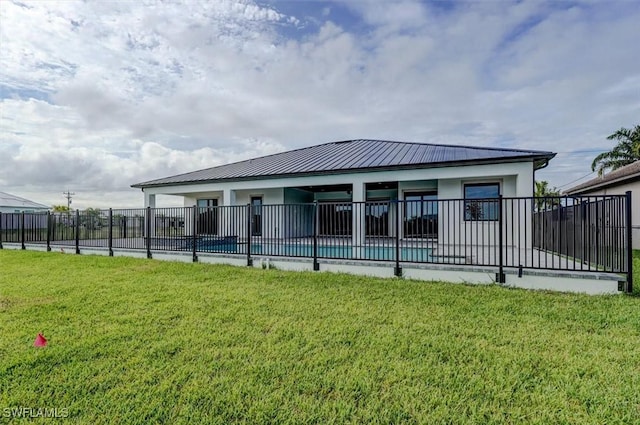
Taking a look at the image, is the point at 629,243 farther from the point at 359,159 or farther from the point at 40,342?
the point at 359,159

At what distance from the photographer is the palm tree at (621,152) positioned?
21.4 metres

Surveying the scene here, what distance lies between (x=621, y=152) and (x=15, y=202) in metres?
54.3

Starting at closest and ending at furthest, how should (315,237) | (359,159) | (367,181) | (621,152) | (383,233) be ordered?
(315,237) < (383,233) < (367,181) < (359,159) < (621,152)

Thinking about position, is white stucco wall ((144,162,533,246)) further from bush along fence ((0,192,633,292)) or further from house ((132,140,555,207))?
bush along fence ((0,192,633,292))

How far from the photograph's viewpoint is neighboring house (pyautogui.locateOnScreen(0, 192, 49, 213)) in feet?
107

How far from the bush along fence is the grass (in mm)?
1183

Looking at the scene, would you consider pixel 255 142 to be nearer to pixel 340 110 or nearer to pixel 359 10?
pixel 340 110

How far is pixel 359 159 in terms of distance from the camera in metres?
13.6

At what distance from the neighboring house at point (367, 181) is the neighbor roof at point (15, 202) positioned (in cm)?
2812

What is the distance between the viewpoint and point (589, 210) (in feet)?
20.3

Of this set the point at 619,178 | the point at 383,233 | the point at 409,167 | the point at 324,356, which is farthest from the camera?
the point at 619,178

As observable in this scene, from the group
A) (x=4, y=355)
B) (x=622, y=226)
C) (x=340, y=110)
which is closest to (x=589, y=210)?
(x=622, y=226)

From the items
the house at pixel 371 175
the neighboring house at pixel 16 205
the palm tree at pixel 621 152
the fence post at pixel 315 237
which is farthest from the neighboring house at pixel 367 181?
the neighboring house at pixel 16 205

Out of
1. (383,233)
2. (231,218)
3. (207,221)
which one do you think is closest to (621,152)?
(383,233)
